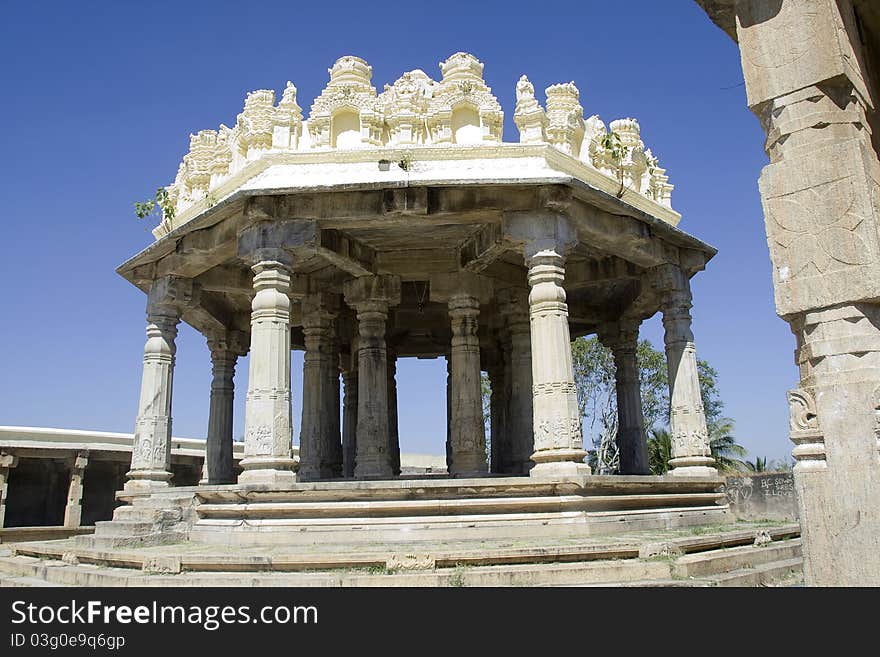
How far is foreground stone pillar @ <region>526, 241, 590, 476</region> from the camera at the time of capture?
9.91m

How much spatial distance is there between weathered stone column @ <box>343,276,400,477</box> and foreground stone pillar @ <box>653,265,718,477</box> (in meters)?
5.23

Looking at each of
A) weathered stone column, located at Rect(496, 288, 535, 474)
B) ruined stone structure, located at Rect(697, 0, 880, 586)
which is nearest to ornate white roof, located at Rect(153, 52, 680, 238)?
weathered stone column, located at Rect(496, 288, 535, 474)

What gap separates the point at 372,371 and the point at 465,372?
6.19 feet

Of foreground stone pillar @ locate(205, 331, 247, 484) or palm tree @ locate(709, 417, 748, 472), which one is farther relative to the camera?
palm tree @ locate(709, 417, 748, 472)

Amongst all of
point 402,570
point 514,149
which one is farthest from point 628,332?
point 402,570

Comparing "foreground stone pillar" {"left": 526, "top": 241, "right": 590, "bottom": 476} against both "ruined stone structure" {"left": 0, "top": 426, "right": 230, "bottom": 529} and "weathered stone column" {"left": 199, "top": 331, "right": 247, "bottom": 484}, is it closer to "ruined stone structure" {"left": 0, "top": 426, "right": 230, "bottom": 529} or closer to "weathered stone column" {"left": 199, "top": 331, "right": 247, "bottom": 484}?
"weathered stone column" {"left": 199, "top": 331, "right": 247, "bottom": 484}

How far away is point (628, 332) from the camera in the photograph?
16.6 m

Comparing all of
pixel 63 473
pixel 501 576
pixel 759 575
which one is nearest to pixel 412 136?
pixel 501 576

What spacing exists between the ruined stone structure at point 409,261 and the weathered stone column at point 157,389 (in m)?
0.04

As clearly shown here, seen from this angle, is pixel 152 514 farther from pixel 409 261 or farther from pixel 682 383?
pixel 682 383

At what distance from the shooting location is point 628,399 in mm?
16000

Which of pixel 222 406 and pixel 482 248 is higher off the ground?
pixel 482 248
